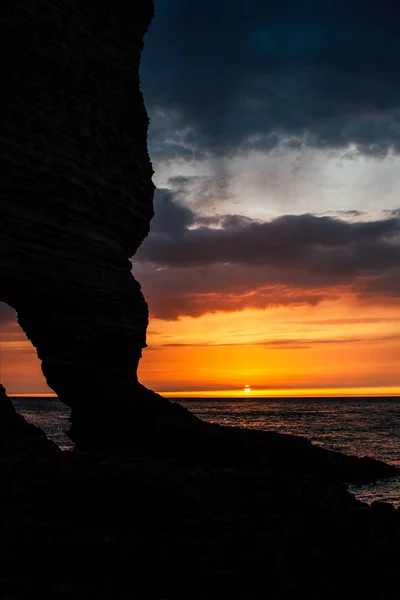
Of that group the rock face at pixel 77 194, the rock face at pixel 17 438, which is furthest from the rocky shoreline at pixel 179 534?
the rock face at pixel 77 194

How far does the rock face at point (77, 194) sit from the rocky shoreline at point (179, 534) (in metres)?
6.85

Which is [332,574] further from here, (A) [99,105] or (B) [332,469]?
(A) [99,105]

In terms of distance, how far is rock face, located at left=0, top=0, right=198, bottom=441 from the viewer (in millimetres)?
25312

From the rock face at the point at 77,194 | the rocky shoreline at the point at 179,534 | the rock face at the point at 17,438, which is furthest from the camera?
the rock face at the point at 77,194

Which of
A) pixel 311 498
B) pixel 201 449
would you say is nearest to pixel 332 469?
pixel 201 449

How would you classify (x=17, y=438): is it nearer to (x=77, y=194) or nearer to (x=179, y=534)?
(x=77, y=194)

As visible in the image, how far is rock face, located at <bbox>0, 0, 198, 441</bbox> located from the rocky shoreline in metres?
6.85

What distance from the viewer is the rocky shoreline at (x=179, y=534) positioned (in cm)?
1098

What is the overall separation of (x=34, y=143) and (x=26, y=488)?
50.6ft

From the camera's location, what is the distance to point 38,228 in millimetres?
25531

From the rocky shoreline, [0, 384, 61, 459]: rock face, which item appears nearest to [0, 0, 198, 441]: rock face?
[0, 384, 61, 459]: rock face

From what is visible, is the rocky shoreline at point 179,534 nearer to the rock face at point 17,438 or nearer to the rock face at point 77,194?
the rock face at point 17,438

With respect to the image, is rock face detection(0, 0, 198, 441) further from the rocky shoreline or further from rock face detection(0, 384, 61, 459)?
the rocky shoreline

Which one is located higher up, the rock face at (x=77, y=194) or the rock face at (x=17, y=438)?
the rock face at (x=77, y=194)
